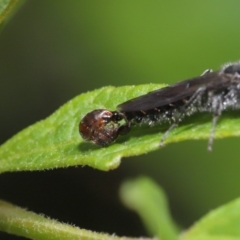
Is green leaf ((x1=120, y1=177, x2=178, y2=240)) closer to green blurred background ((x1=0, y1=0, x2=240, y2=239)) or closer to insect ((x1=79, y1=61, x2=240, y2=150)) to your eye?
insect ((x1=79, y1=61, x2=240, y2=150))

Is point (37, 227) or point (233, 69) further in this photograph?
point (233, 69)

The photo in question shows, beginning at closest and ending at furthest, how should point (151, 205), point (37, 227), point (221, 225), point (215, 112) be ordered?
1. point (151, 205)
2. point (221, 225)
3. point (37, 227)
4. point (215, 112)

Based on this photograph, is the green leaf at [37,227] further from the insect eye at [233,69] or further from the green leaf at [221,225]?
the insect eye at [233,69]

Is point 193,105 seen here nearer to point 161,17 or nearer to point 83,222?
point 83,222

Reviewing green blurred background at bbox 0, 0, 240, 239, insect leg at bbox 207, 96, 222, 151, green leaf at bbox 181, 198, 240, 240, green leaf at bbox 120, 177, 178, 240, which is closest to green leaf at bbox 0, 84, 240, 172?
insect leg at bbox 207, 96, 222, 151

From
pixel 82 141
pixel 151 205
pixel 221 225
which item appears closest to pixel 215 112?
pixel 82 141

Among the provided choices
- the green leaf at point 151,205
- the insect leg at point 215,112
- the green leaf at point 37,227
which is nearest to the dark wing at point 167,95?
the insect leg at point 215,112

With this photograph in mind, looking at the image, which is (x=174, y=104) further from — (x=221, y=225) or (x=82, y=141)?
(x=221, y=225)
